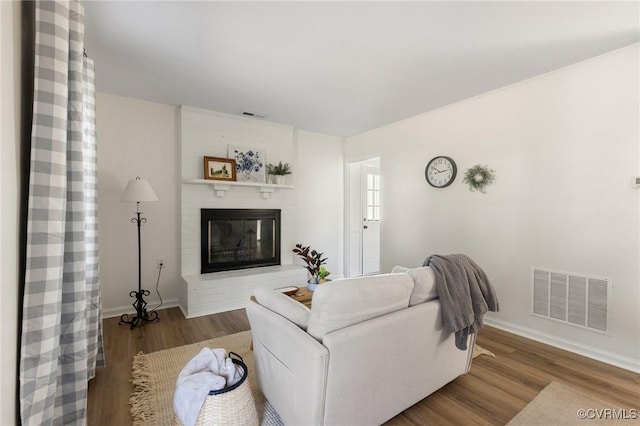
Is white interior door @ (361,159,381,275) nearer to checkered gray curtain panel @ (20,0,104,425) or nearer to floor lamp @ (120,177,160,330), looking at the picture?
floor lamp @ (120,177,160,330)

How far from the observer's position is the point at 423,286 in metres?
1.76

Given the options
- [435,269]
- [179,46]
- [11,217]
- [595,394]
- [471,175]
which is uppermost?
[179,46]

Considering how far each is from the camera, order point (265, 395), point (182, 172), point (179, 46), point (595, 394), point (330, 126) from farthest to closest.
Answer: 1. point (330, 126)
2. point (182, 172)
3. point (179, 46)
4. point (595, 394)
5. point (265, 395)

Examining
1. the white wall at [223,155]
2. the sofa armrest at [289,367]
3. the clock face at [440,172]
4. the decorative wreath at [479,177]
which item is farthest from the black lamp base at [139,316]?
the decorative wreath at [479,177]

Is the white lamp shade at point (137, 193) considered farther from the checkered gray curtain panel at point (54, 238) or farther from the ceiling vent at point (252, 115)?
the checkered gray curtain panel at point (54, 238)

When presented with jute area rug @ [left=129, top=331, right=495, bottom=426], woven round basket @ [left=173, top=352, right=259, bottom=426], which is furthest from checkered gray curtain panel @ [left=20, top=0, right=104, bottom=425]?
woven round basket @ [left=173, top=352, right=259, bottom=426]

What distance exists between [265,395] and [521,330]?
100 inches

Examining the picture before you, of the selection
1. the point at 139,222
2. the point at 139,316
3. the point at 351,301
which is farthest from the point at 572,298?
the point at 139,222

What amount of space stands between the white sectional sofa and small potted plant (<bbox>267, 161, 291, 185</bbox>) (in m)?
2.58

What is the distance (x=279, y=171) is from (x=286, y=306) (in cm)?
285

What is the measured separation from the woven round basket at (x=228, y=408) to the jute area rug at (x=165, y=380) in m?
0.30

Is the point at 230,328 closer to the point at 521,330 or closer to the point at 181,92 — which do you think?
the point at 181,92

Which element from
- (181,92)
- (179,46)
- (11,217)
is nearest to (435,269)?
(11,217)

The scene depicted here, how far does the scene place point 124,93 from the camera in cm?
321
